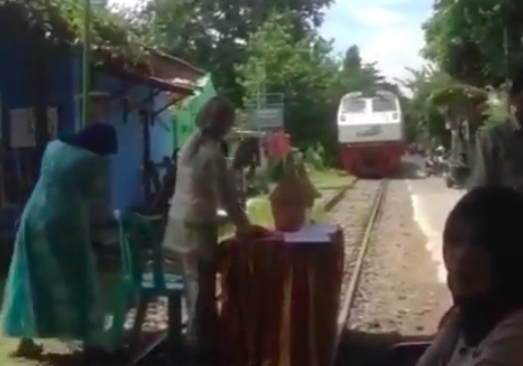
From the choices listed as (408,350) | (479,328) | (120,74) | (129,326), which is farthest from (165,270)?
(120,74)

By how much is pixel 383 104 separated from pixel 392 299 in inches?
1191

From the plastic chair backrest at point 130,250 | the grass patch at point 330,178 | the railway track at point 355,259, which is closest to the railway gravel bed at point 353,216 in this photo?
the railway track at point 355,259

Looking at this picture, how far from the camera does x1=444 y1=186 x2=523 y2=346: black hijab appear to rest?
8.16 feet

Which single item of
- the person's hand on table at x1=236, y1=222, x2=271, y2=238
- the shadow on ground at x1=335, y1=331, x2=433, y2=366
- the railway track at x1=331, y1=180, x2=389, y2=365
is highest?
the person's hand on table at x1=236, y1=222, x2=271, y2=238

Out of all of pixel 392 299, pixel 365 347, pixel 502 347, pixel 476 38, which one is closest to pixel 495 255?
pixel 502 347

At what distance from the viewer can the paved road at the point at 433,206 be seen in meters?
16.3

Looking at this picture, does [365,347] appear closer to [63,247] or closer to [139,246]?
[139,246]

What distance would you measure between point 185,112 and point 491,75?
→ 30.8 ft

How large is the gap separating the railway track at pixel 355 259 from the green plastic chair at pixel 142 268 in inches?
40.5

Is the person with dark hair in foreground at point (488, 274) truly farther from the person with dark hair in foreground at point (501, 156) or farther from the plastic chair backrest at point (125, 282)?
the plastic chair backrest at point (125, 282)

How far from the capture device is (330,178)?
37375 mm

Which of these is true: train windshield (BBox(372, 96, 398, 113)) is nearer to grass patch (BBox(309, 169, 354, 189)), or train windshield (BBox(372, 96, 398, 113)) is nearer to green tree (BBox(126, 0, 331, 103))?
grass patch (BBox(309, 169, 354, 189))

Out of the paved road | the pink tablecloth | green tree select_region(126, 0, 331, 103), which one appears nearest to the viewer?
the pink tablecloth

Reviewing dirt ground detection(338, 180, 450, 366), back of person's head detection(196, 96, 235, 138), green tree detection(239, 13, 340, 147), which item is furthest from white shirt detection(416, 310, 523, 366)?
green tree detection(239, 13, 340, 147)
